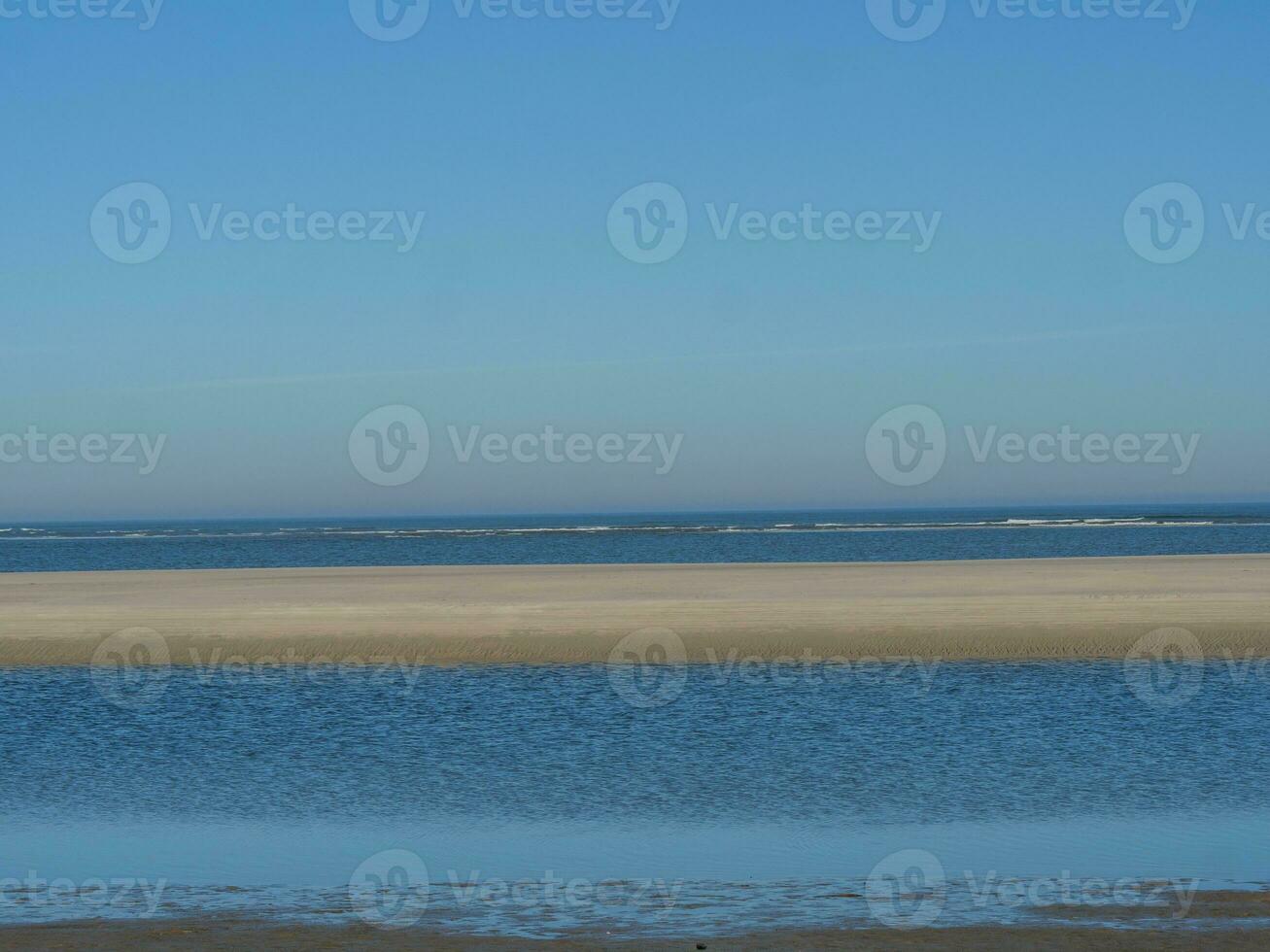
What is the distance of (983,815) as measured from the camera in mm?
16000

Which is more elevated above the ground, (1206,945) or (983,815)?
(983,815)

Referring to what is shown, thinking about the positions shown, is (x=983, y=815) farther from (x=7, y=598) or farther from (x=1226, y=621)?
(x=7, y=598)

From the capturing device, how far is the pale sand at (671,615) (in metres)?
32.1

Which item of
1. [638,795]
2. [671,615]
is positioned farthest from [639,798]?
[671,615]

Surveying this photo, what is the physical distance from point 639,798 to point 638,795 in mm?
188

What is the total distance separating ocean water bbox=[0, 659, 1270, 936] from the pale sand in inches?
133

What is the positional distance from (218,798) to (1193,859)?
11299 mm

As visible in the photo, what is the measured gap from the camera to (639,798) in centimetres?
1725

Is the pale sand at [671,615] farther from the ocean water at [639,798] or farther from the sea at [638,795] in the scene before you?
the ocean water at [639,798]

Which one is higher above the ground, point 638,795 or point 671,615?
point 671,615

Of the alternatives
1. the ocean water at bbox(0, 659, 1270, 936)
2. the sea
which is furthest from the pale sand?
the ocean water at bbox(0, 659, 1270, 936)

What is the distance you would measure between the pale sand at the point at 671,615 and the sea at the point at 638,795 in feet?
6.80

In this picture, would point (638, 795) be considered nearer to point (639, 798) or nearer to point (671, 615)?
point (639, 798)

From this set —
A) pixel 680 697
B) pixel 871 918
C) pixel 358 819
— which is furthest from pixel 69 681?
pixel 871 918
